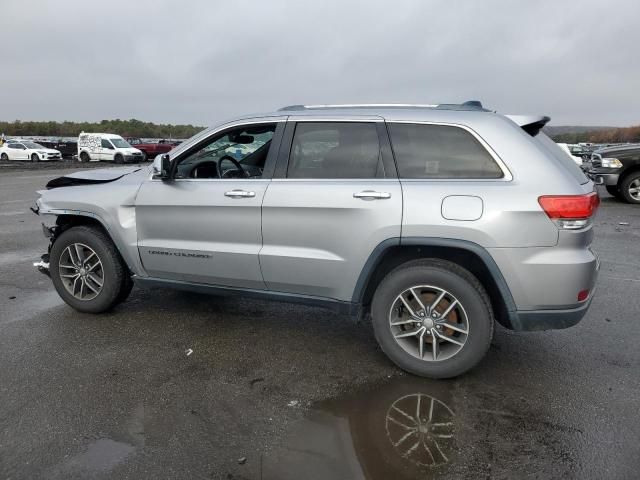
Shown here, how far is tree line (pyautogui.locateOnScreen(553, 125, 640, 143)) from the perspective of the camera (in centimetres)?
4822

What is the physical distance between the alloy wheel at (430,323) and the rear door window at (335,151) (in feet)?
2.93

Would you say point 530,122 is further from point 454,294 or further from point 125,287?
point 125,287

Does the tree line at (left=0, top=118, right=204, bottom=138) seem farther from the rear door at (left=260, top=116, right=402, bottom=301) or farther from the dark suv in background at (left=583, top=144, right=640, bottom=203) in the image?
the rear door at (left=260, top=116, right=402, bottom=301)

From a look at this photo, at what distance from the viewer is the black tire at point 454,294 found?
3.39m

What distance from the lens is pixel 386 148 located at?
12.0ft

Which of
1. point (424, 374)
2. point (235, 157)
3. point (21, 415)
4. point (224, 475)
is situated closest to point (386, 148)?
point (424, 374)

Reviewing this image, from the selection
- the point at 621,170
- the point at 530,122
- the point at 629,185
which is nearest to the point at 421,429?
the point at 530,122

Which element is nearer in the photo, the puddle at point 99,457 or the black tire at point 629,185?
the puddle at point 99,457

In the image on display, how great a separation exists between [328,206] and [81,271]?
2511 millimetres

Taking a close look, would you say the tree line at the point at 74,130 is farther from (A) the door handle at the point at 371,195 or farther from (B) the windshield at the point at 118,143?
(A) the door handle at the point at 371,195

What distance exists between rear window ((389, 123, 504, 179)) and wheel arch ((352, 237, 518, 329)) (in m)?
0.47

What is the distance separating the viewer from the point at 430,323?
351 centimetres

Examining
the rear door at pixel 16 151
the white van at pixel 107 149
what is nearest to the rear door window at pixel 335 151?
the white van at pixel 107 149

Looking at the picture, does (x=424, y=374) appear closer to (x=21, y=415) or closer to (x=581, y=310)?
(x=581, y=310)
